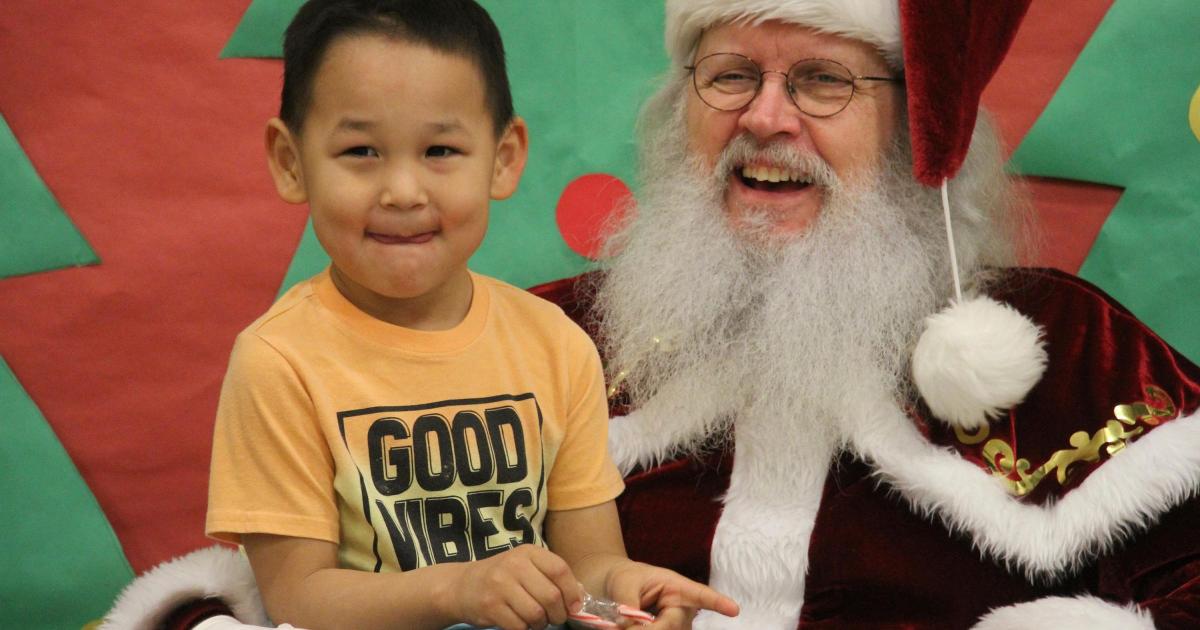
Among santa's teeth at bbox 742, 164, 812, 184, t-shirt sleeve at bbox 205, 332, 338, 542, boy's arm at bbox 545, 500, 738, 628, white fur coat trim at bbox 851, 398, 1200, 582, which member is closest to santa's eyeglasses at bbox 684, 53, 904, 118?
santa's teeth at bbox 742, 164, 812, 184

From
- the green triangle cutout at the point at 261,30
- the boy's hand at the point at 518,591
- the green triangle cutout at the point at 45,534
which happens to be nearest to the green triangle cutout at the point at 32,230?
the green triangle cutout at the point at 45,534

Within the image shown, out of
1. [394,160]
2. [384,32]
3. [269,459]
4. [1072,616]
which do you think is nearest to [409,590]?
[269,459]

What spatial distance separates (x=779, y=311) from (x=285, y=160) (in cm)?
97

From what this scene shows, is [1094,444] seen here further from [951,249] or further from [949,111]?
[949,111]

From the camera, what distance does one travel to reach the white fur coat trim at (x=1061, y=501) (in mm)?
1855

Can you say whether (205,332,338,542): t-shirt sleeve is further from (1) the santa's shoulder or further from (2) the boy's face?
(1) the santa's shoulder

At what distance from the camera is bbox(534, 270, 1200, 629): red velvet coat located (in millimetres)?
1868

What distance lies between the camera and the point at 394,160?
4.82ft

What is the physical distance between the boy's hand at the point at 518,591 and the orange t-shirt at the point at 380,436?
0.16m

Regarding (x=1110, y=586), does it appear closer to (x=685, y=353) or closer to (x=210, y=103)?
(x=685, y=353)

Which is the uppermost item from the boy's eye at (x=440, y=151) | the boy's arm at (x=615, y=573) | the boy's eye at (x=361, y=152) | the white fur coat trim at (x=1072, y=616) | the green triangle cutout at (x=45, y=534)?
the boy's eye at (x=440, y=151)

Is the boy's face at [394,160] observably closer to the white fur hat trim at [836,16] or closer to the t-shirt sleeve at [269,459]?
the t-shirt sleeve at [269,459]

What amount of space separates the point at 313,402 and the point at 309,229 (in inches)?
48.8

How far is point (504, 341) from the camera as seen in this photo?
1655 mm
